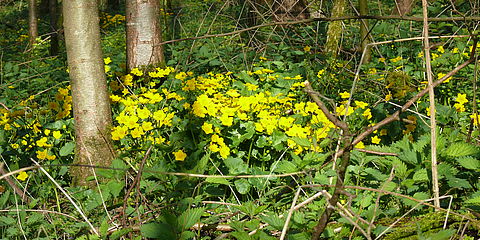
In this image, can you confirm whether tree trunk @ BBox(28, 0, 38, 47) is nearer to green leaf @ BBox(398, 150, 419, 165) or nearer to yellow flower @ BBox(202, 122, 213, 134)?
yellow flower @ BBox(202, 122, 213, 134)

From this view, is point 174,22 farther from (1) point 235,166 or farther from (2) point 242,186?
(2) point 242,186

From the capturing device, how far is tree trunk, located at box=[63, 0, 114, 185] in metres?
3.34

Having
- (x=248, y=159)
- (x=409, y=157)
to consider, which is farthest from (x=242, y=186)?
(x=409, y=157)

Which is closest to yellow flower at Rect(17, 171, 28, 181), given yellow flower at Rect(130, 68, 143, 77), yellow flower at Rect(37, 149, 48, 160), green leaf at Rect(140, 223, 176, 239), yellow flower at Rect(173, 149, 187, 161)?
yellow flower at Rect(37, 149, 48, 160)

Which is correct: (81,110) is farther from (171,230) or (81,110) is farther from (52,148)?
(171,230)

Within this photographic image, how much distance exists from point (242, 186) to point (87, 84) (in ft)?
4.22

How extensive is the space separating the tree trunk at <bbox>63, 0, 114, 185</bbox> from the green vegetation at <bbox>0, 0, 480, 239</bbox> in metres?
0.11

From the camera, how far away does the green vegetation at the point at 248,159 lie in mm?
1980

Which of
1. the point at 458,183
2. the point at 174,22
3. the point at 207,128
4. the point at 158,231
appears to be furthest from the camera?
the point at 174,22

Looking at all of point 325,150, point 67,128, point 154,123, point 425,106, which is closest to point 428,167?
point 325,150

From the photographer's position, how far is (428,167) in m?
2.31

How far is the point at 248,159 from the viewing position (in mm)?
3209

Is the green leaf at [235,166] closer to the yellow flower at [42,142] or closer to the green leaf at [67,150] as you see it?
the green leaf at [67,150]

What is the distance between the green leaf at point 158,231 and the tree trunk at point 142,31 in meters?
2.80
